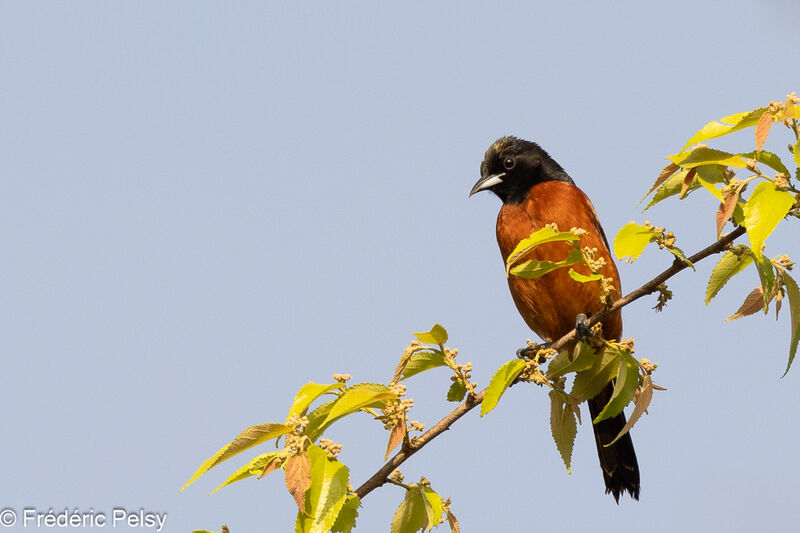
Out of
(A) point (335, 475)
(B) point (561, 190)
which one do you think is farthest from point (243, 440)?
(B) point (561, 190)

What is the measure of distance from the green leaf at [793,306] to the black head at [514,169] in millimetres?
3045

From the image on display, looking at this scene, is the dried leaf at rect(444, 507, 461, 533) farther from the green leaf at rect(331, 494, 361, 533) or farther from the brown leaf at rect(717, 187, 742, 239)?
the brown leaf at rect(717, 187, 742, 239)

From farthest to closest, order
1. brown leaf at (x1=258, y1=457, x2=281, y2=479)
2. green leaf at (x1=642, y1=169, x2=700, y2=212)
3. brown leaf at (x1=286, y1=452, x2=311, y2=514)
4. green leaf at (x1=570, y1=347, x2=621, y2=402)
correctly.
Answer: green leaf at (x1=570, y1=347, x2=621, y2=402) < green leaf at (x1=642, y1=169, x2=700, y2=212) < brown leaf at (x1=258, y1=457, x2=281, y2=479) < brown leaf at (x1=286, y1=452, x2=311, y2=514)

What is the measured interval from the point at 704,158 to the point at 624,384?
0.62 m

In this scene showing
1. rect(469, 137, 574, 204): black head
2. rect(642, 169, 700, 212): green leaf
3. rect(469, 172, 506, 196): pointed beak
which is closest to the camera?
rect(642, 169, 700, 212): green leaf

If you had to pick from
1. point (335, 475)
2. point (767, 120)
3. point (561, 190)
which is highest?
point (561, 190)

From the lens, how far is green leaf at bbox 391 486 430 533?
229 cm

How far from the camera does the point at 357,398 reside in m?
2.09

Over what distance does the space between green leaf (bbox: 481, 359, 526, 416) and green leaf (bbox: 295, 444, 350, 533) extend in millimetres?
360

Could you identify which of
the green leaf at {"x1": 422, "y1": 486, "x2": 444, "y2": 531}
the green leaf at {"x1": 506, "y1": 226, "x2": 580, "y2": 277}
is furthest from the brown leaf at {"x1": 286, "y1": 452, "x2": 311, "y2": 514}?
the green leaf at {"x1": 506, "y1": 226, "x2": 580, "y2": 277}

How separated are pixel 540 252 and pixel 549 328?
1.63 ft

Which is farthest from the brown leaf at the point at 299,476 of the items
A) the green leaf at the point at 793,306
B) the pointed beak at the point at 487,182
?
the pointed beak at the point at 487,182

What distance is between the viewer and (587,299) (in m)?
4.54

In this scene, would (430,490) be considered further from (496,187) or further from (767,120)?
(496,187)
